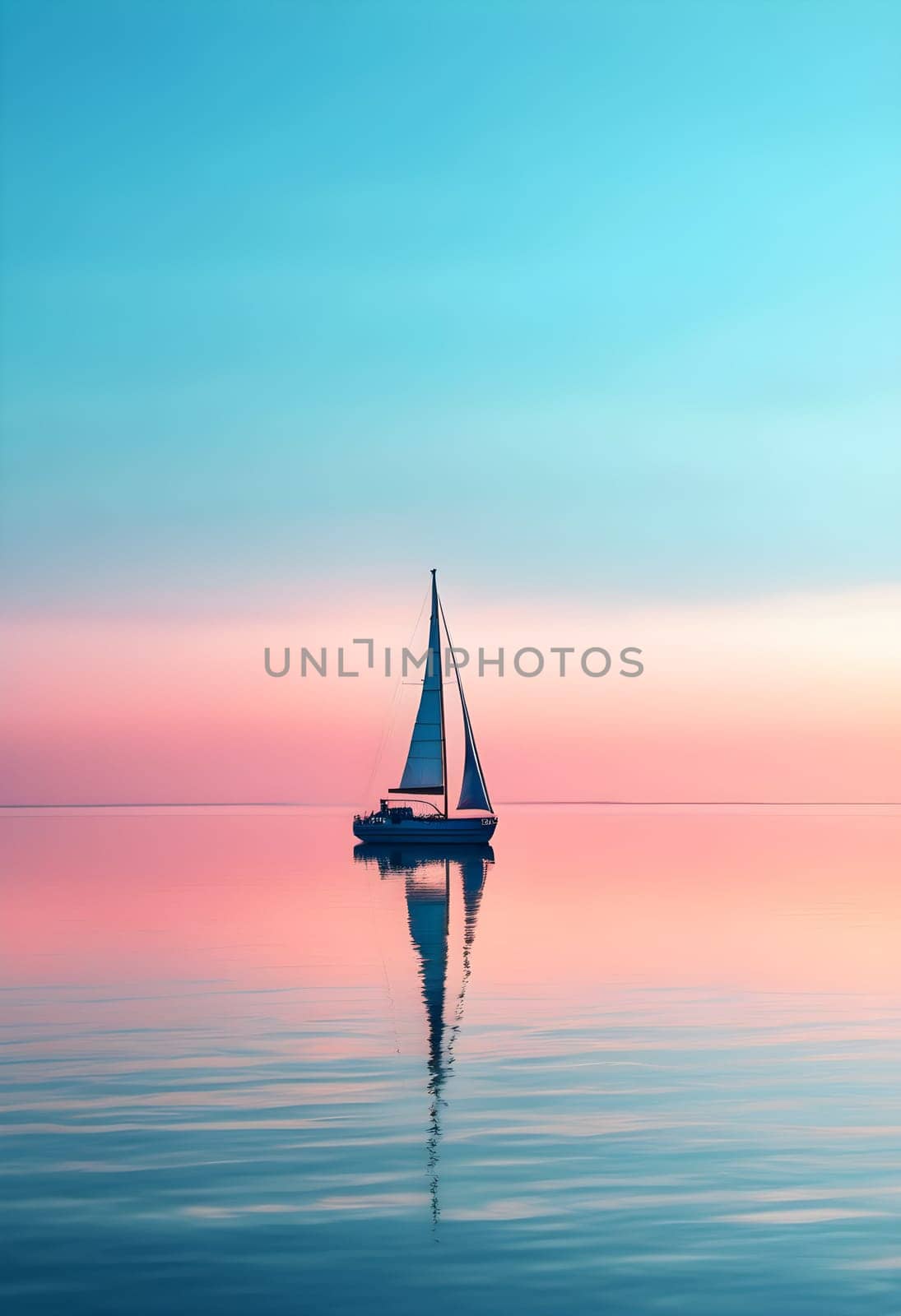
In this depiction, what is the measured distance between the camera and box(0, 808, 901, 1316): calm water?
14055 mm

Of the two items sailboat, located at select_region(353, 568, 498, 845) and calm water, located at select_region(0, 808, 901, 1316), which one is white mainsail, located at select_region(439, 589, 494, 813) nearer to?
sailboat, located at select_region(353, 568, 498, 845)

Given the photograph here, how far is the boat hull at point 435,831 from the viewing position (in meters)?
100

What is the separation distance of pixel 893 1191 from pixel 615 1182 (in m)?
3.54

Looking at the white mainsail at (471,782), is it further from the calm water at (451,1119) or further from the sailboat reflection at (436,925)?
the calm water at (451,1119)

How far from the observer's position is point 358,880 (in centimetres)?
8344

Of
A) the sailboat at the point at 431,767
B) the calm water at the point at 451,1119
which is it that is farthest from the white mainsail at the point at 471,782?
the calm water at the point at 451,1119

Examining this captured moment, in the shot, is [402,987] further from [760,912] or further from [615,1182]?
[760,912]

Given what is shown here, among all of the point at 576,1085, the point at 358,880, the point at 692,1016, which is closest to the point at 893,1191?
the point at 576,1085

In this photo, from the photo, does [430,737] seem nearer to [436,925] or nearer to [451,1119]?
[436,925]

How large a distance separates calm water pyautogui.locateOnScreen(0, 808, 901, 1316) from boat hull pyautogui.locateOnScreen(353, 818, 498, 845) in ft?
158

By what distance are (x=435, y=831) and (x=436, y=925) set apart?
47.7 m

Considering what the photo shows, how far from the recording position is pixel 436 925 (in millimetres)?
53750

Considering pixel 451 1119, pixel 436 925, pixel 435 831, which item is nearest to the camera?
pixel 451 1119

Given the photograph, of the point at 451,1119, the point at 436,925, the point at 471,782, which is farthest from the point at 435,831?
the point at 451,1119
